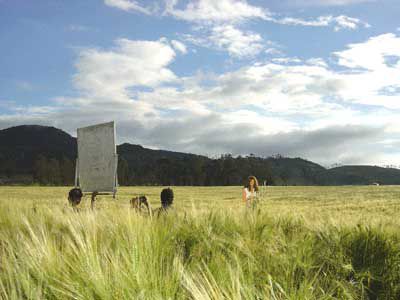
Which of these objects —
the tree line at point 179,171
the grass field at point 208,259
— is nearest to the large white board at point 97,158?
the grass field at point 208,259

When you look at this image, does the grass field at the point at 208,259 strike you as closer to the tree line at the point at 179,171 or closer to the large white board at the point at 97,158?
the large white board at the point at 97,158

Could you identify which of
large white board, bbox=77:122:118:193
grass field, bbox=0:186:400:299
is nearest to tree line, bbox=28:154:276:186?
large white board, bbox=77:122:118:193

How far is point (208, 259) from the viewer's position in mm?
3303

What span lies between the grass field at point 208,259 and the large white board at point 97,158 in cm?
843

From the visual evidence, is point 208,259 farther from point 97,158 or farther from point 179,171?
point 179,171

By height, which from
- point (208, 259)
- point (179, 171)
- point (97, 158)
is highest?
point (179, 171)

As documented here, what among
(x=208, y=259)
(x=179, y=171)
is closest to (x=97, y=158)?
(x=208, y=259)

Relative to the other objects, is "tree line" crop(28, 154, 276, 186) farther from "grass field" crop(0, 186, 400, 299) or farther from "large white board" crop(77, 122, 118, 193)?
"grass field" crop(0, 186, 400, 299)

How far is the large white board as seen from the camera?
13602 millimetres

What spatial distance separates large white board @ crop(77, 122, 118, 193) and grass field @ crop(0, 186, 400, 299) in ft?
27.7

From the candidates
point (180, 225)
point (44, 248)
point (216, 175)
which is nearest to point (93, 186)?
point (180, 225)

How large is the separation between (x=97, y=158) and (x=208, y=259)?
11.5 m

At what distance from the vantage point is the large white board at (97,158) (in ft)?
44.6

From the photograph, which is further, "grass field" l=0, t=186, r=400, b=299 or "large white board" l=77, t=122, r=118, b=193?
"large white board" l=77, t=122, r=118, b=193
